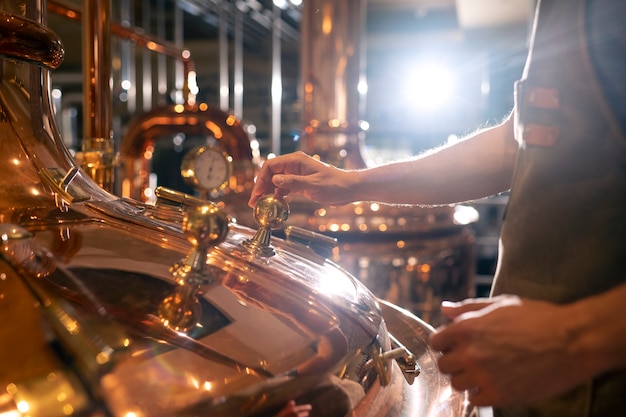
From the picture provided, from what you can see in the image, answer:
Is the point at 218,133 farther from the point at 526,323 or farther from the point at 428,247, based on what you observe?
the point at 526,323

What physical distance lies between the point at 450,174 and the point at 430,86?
9.62 metres

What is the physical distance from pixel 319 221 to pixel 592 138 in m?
1.83

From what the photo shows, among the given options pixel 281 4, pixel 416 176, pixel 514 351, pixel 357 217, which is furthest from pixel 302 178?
pixel 281 4

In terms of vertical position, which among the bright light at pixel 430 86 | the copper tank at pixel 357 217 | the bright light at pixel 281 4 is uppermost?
the bright light at pixel 281 4

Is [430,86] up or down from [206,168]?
up

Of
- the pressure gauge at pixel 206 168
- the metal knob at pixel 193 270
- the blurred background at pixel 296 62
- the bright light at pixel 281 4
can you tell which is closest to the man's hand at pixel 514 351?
the metal knob at pixel 193 270

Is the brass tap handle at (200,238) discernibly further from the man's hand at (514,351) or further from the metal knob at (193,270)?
the man's hand at (514,351)

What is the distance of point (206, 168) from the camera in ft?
6.08

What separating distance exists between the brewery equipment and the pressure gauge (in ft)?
2.55

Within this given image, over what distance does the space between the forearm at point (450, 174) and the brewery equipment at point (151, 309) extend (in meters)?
0.29

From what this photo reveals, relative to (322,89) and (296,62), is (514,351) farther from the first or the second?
(296,62)

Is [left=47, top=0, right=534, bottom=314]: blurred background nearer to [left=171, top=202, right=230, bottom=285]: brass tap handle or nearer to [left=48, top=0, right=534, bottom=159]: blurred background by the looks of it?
[left=48, top=0, right=534, bottom=159]: blurred background

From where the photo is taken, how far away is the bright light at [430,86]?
27.8ft

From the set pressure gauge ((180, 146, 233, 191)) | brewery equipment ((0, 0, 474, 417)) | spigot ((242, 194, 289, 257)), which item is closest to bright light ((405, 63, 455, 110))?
pressure gauge ((180, 146, 233, 191))
